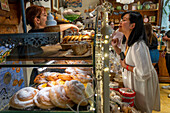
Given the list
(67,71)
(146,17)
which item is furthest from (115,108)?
(146,17)

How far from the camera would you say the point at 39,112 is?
611 mm

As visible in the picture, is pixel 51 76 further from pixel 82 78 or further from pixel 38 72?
pixel 82 78

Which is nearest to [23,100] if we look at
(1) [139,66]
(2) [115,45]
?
(1) [139,66]

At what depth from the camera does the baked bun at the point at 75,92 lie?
64cm

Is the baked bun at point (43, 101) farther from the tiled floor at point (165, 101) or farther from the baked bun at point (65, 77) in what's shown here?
the tiled floor at point (165, 101)

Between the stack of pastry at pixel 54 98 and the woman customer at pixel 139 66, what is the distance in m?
1.28

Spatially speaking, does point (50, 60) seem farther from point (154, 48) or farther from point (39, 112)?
point (154, 48)

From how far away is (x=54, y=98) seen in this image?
66 centimetres

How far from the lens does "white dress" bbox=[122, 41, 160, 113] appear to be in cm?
175

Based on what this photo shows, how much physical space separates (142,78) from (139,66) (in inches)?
6.3

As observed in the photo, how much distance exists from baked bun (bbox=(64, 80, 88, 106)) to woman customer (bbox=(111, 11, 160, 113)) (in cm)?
126

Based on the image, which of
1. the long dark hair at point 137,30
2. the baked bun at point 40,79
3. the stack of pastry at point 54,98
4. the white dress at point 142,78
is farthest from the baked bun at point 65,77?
the long dark hair at point 137,30

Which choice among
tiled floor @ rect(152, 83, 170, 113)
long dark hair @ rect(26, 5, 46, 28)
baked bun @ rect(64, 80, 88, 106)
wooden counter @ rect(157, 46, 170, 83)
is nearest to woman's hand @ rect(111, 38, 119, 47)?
long dark hair @ rect(26, 5, 46, 28)

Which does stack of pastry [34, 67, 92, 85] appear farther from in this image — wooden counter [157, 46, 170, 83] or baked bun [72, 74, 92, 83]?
wooden counter [157, 46, 170, 83]
